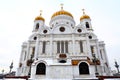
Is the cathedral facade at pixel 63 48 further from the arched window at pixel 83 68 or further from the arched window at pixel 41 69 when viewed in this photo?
the arched window at pixel 41 69

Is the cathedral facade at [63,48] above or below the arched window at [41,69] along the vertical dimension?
above

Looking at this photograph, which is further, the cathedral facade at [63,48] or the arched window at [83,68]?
the cathedral facade at [63,48]

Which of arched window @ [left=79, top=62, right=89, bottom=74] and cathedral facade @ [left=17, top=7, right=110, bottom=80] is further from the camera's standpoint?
cathedral facade @ [left=17, top=7, right=110, bottom=80]

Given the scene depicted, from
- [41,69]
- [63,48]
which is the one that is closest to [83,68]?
[41,69]

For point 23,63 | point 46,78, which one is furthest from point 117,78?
point 23,63

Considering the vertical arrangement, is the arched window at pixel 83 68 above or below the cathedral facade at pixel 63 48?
below

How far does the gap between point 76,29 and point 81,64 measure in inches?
495

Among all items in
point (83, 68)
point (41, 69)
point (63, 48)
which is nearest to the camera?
point (41, 69)

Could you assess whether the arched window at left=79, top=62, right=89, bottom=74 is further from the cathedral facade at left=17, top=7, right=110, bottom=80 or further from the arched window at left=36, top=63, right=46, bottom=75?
the arched window at left=36, top=63, right=46, bottom=75

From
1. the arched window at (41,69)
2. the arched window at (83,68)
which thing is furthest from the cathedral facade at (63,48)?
the arched window at (41,69)

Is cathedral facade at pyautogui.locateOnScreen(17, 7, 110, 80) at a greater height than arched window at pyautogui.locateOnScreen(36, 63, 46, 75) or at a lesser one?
greater

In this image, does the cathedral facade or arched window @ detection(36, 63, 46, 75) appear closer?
arched window @ detection(36, 63, 46, 75)

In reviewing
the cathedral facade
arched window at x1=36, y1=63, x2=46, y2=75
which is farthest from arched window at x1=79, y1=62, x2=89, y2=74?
arched window at x1=36, y1=63, x2=46, y2=75

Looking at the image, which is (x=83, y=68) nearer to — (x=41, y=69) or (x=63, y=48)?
(x=41, y=69)
